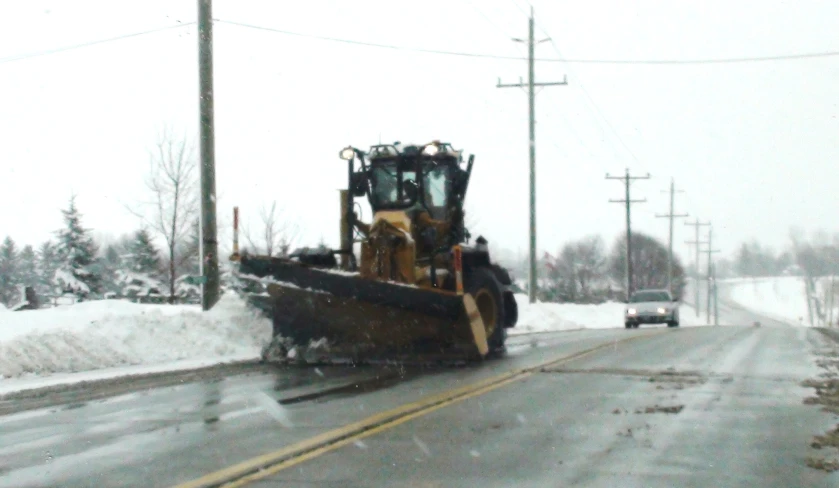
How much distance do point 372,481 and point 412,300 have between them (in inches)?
291

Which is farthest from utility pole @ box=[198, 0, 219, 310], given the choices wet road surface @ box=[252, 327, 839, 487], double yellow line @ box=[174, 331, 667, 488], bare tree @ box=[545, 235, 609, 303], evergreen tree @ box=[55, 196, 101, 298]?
bare tree @ box=[545, 235, 609, 303]

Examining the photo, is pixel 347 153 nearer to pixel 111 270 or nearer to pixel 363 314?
pixel 363 314

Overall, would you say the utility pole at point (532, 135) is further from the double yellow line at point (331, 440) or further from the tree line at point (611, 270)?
the tree line at point (611, 270)

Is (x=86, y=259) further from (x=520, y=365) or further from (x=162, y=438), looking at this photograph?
(x=162, y=438)

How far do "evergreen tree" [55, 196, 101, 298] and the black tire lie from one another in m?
36.9

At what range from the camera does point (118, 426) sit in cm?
875

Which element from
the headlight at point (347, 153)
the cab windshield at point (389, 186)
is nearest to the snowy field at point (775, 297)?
the cab windshield at point (389, 186)

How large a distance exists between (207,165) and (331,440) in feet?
36.0

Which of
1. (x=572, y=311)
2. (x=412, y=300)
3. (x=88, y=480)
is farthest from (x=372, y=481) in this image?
(x=572, y=311)

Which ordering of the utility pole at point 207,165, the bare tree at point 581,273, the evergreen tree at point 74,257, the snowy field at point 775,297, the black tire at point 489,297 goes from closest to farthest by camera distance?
the black tire at point 489,297 → the utility pole at point 207,165 → the evergreen tree at point 74,257 → the bare tree at point 581,273 → the snowy field at point 775,297

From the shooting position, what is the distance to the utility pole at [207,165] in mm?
17828

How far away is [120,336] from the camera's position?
14.7m

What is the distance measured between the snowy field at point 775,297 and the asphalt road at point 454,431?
374 ft

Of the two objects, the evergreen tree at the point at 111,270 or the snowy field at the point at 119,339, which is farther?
the evergreen tree at the point at 111,270
